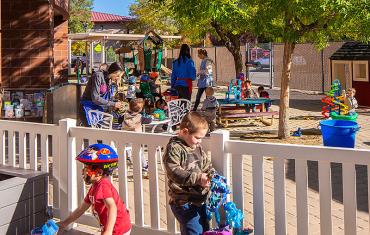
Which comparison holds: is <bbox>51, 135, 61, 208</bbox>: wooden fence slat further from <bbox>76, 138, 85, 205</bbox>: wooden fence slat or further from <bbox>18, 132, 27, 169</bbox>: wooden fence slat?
<bbox>18, 132, 27, 169</bbox>: wooden fence slat

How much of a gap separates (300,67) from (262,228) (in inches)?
871

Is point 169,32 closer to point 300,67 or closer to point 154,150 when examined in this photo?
point 300,67

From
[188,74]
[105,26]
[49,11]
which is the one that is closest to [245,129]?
[188,74]

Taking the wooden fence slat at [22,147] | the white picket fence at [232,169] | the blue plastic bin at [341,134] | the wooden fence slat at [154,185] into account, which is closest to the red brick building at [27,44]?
the blue plastic bin at [341,134]

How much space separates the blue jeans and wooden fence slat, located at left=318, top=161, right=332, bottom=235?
84 centimetres

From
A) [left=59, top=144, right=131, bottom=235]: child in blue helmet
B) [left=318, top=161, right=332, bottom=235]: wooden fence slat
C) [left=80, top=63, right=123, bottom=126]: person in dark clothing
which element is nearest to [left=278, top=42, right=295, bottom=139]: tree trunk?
[left=80, top=63, right=123, bottom=126]: person in dark clothing

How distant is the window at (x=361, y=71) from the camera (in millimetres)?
18141

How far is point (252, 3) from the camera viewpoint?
1110 centimetres

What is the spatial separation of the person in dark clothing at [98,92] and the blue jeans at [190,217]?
4430mm

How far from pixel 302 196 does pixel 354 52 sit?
1599 cm

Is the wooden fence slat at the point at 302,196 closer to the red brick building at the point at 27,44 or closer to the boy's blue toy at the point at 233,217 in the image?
the boy's blue toy at the point at 233,217

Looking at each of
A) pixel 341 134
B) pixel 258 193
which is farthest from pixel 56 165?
pixel 341 134

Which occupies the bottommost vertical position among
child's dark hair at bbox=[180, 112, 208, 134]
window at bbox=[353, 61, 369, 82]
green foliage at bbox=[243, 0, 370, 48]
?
child's dark hair at bbox=[180, 112, 208, 134]

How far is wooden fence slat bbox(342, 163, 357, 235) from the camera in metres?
3.83
